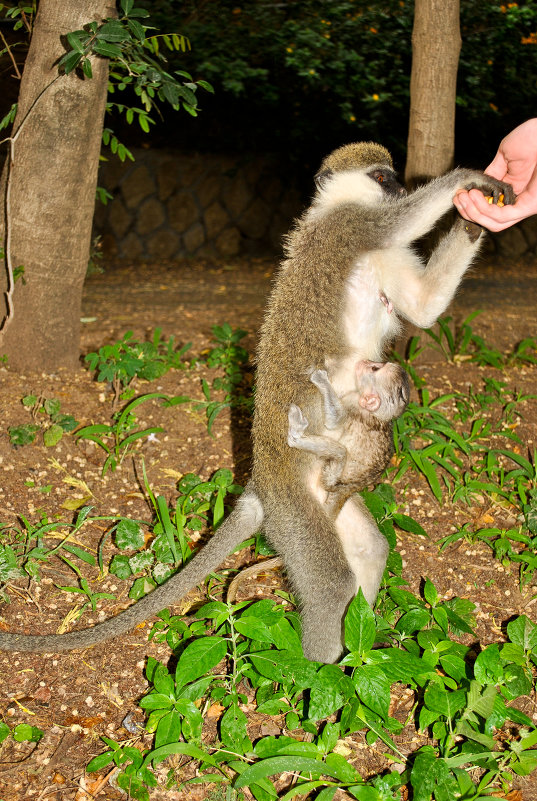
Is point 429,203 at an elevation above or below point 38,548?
above

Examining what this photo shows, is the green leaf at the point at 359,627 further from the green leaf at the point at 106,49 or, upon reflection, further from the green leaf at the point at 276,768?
the green leaf at the point at 106,49

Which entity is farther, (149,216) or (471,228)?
(149,216)

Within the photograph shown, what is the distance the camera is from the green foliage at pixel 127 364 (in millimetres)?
4480

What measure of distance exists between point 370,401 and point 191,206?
28.4 ft

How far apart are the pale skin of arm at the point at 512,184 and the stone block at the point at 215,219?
8.29m

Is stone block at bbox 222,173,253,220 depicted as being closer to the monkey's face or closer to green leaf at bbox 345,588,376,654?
the monkey's face

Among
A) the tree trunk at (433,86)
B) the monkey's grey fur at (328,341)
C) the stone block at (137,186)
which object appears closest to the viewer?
the monkey's grey fur at (328,341)

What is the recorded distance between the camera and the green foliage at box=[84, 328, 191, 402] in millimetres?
4480

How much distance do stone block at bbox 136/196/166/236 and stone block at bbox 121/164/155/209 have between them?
0.32 ft

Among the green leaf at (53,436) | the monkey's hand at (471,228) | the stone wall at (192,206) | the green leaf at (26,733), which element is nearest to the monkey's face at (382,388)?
the monkey's hand at (471,228)

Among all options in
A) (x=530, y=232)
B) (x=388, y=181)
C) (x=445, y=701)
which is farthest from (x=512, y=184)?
(x=530, y=232)

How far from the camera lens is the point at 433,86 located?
476 cm

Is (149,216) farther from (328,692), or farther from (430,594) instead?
(328,692)

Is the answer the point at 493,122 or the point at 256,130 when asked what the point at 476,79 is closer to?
the point at 493,122
